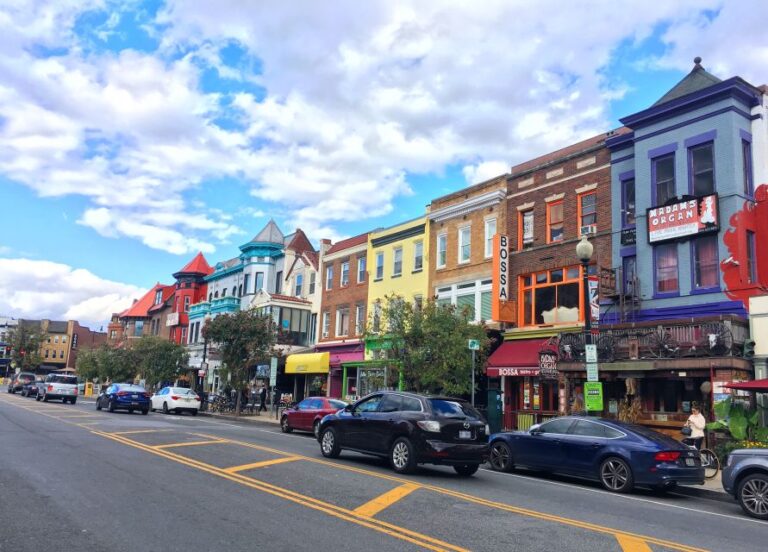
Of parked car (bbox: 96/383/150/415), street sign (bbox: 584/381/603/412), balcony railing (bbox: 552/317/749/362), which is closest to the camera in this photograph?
street sign (bbox: 584/381/603/412)

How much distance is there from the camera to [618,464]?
488 inches

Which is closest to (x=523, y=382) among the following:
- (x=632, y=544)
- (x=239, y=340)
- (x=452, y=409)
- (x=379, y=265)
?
(x=379, y=265)

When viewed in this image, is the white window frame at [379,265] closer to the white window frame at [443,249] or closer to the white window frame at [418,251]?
the white window frame at [418,251]

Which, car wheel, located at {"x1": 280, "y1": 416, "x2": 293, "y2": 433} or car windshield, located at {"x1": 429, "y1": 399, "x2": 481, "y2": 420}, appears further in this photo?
car wheel, located at {"x1": 280, "y1": 416, "x2": 293, "y2": 433}

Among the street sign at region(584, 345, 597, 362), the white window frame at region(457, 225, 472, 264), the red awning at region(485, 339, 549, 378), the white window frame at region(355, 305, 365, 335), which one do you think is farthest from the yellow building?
the street sign at region(584, 345, 597, 362)

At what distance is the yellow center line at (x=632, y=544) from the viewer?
7.14 metres

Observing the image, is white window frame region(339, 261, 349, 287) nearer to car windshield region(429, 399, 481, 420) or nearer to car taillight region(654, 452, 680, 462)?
car windshield region(429, 399, 481, 420)

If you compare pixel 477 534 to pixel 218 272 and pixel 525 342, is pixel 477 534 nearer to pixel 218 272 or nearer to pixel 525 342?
pixel 525 342

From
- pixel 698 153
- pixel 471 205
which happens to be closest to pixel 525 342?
pixel 471 205

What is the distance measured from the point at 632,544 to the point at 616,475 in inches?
206

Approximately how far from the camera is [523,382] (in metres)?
25.5

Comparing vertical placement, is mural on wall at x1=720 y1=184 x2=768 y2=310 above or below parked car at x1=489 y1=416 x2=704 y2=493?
above

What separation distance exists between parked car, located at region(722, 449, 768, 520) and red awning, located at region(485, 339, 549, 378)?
11.8 m

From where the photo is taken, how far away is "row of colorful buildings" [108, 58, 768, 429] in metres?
18.9
